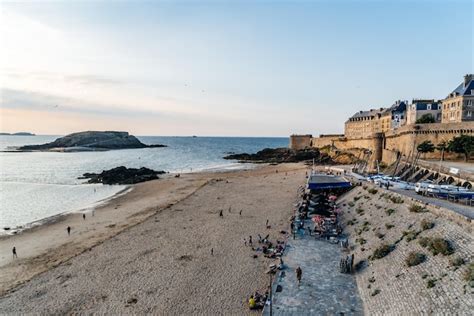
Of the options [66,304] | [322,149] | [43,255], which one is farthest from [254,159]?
[66,304]

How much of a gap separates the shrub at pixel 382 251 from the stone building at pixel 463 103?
38166 millimetres

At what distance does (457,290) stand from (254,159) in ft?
260

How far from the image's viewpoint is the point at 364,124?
80500 mm

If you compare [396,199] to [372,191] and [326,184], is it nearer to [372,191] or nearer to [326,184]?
[372,191]

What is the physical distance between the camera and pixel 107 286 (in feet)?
57.8

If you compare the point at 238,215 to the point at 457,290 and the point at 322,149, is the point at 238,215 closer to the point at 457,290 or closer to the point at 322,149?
the point at 457,290

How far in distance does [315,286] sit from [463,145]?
101 feet

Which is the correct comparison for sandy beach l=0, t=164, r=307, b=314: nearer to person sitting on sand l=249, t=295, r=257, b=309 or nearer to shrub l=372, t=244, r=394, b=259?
person sitting on sand l=249, t=295, r=257, b=309

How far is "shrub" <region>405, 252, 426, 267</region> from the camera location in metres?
15.0

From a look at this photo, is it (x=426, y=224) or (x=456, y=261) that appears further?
(x=426, y=224)

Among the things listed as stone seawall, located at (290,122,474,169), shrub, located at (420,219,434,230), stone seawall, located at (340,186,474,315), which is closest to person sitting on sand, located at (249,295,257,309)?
stone seawall, located at (340,186,474,315)

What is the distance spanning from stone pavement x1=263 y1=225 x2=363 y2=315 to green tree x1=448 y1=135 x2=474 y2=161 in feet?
82.3

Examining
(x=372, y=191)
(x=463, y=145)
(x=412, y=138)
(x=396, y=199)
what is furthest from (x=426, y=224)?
(x=412, y=138)

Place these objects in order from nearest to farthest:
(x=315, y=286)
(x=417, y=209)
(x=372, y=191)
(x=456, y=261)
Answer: (x=456, y=261)
(x=315, y=286)
(x=417, y=209)
(x=372, y=191)
